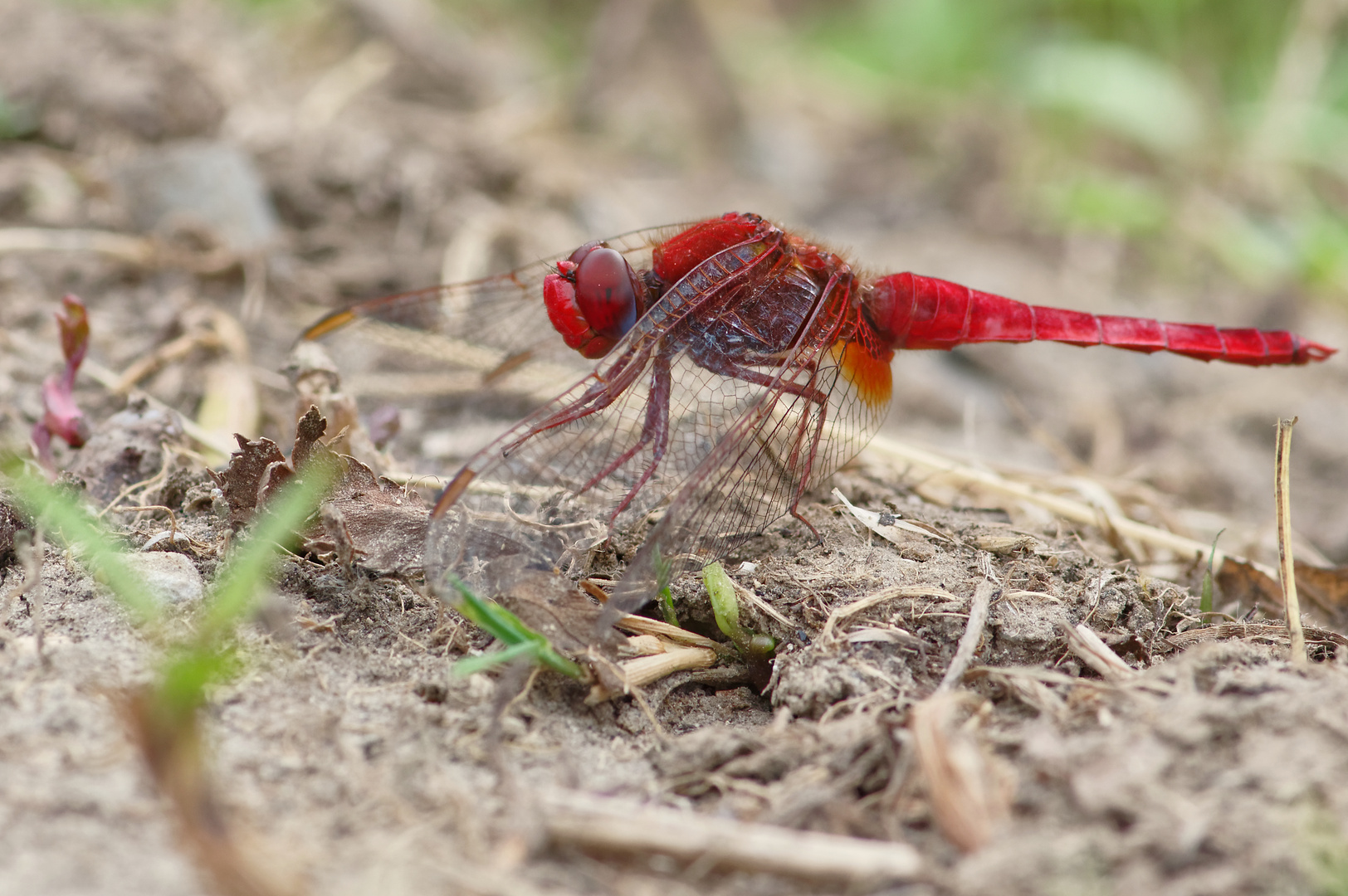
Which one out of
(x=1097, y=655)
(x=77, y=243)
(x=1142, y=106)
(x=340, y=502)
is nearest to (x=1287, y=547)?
(x=1097, y=655)

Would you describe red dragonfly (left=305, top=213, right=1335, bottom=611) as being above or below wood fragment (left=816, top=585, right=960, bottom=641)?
above

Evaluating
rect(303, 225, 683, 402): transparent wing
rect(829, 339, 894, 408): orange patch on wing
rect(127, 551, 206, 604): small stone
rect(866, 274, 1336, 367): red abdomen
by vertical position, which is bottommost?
rect(127, 551, 206, 604): small stone

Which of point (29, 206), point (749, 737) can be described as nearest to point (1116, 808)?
point (749, 737)

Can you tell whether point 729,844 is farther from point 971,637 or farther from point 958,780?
point 971,637

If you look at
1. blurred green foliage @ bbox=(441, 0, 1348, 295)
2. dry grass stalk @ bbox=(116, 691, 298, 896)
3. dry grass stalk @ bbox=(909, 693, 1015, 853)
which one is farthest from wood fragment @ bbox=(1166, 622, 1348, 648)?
Result: blurred green foliage @ bbox=(441, 0, 1348, 295)

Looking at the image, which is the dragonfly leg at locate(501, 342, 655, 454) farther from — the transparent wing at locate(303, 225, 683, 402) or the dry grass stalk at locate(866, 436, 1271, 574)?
the dry grass stalk at locate(866, 436, 1271, 574)

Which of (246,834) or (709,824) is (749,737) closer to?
(709,824)
